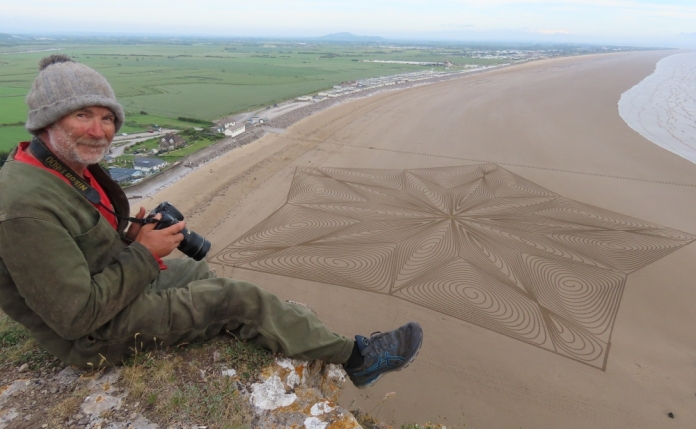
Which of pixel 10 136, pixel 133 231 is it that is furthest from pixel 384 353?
pixel 10 136

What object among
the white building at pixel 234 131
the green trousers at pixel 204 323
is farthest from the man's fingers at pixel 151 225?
the white building at pixel 234 131

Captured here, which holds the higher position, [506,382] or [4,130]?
[4,130]

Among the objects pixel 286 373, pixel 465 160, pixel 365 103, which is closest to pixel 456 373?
pixel 286 373

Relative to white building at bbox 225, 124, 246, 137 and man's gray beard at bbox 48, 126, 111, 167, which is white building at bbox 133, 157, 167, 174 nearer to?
white building at bbox 225, 124, 246, 137

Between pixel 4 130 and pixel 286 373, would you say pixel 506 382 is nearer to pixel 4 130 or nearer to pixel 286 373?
pixel 286 373

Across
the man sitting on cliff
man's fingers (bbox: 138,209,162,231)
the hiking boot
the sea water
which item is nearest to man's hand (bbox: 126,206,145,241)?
the man sitting on cliff

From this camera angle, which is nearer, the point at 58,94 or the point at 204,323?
the point at 58,94

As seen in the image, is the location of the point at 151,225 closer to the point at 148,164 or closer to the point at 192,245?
the point at 192,245
